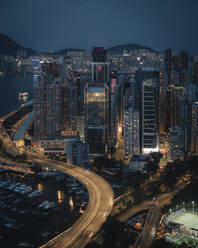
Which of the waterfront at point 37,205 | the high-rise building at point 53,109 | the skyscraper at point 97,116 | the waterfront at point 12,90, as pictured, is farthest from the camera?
the waterfront at point 12,90

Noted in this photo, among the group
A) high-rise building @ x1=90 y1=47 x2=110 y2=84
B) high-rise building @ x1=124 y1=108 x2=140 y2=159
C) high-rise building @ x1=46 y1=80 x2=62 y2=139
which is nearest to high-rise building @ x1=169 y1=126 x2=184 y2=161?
high-rise building @ x1=124 y1=108 x2=140 y2=159

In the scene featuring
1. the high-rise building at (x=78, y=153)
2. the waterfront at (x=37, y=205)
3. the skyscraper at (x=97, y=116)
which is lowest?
the waterfront at (x=37, y=205)

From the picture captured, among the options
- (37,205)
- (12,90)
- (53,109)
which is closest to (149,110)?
(53,109)

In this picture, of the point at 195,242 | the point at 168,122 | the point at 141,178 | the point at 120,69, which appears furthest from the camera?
the point at 120,69

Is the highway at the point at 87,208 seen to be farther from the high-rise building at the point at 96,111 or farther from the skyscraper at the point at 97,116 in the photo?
the high-rise building at the point at 96,111

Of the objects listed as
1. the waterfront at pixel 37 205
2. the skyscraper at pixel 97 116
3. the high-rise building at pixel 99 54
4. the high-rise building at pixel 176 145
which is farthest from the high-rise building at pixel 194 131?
the waterfront at pixel 37 205

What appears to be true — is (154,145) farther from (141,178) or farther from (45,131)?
(45,131)

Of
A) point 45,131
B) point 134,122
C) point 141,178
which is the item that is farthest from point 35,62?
point 141,178
